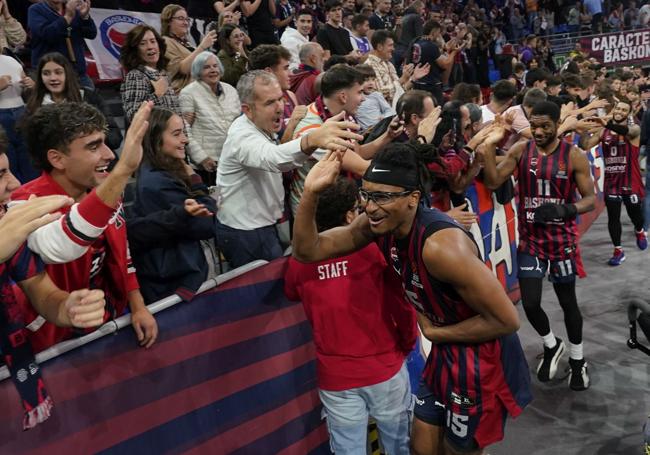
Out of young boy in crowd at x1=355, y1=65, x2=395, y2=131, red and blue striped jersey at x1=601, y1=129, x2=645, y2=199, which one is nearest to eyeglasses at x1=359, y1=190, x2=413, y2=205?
young boy in crowd at x1=355, y1=65, x2=395, y2=131

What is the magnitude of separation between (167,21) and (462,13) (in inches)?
618

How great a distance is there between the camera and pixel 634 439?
4430 mm

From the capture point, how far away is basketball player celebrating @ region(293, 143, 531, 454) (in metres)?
2.98

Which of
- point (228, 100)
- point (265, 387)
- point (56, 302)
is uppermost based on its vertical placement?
point (228, 100)

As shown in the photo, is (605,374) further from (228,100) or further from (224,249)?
(228,100)

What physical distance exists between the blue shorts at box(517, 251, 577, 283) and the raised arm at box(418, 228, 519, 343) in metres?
2.46

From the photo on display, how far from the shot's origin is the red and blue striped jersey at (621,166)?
8.43 metres

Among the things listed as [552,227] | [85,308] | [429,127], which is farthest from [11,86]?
[552,227]

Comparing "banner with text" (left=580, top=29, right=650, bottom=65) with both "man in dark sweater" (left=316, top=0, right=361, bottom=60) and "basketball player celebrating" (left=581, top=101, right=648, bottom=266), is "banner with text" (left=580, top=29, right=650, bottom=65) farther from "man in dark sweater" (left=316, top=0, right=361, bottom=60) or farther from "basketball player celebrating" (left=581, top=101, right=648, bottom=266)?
"man in dark sweater" (left=316, top=0, right=361, bottom=60)

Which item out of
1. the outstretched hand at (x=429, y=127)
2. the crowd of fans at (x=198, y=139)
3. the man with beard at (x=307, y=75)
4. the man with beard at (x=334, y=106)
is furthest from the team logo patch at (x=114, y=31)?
the outstretched hand at (x=429, y=127)

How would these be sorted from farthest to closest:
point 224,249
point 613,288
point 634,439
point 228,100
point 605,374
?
point 613,288
point 228,100
point 605,374
point 634,439
point 224,249

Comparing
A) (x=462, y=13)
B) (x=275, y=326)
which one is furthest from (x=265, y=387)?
(x=462, y=13)

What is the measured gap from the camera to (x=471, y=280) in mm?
2910

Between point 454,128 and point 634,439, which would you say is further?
point 454,128
